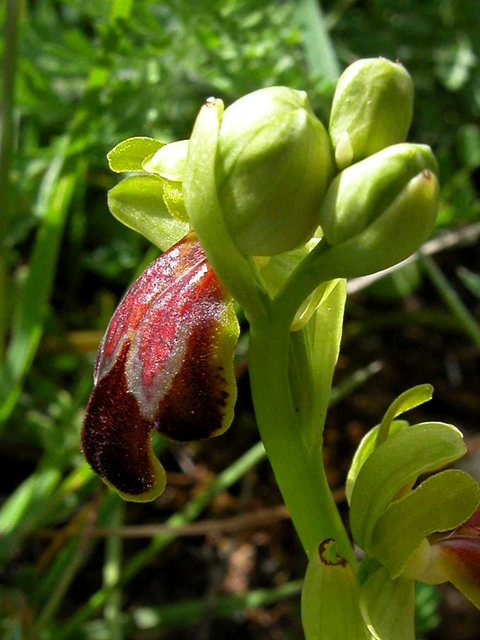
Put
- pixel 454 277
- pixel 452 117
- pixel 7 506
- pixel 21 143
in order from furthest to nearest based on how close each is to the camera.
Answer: pixel 454 277 → pixel 452 117 → pixel 21 143 → pixel 7 506

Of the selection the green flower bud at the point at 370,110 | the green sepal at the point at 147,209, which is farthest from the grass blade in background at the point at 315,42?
the green flower bud at the point at 370,110

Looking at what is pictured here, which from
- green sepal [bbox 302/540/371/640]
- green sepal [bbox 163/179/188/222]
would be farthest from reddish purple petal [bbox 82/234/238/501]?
green sepal [bbox 302/540/371/640]

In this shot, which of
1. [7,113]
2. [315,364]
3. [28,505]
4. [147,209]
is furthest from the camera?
[28,505]

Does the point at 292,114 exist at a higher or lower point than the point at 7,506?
higher

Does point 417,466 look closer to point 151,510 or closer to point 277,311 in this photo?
point 277,311

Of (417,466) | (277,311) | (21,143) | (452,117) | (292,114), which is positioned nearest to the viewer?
(292,114)

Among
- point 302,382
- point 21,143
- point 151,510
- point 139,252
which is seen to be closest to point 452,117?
point 139,252

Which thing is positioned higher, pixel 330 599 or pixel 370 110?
pixel 370 110

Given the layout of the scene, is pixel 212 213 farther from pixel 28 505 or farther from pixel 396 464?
pixel 28 505

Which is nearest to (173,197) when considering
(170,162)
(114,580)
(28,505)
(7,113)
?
(170,162)
